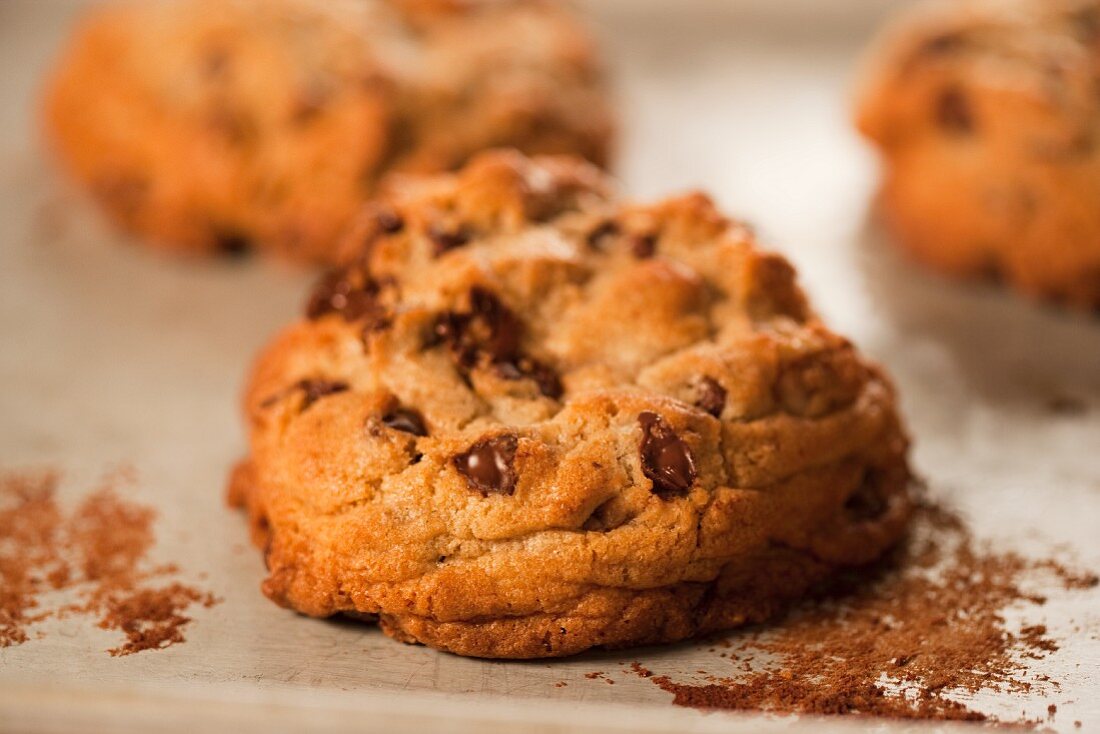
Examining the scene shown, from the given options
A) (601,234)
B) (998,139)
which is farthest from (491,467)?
(998,139)

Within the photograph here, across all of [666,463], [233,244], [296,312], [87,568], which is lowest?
[87,568]

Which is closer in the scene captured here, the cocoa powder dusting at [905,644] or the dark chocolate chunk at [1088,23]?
the cocoa powder dusting at [905,644]

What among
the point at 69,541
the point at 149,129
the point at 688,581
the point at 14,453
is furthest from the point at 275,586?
the point at 149,129

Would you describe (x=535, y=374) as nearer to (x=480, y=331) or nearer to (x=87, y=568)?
(x=480, y=331)

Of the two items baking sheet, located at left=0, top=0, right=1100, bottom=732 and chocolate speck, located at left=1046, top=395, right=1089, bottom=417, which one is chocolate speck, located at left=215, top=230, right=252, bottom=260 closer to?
baking sheet, located at left=0, top=0, right=1100, bottom=732

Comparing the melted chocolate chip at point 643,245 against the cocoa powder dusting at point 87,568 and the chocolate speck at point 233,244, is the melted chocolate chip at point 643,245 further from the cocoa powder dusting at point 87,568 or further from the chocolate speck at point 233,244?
the chocolate speck at point 233,244

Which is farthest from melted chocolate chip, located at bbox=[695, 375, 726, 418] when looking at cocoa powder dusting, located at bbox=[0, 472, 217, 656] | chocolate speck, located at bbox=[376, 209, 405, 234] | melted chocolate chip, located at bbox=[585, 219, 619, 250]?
cocoa powder dusting, located at bbox=[0, 472, 217, 656]

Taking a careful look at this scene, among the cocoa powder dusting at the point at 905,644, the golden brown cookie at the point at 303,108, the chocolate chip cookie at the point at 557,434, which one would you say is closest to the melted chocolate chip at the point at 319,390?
the chocolate chip cookie at the point at 557,434
